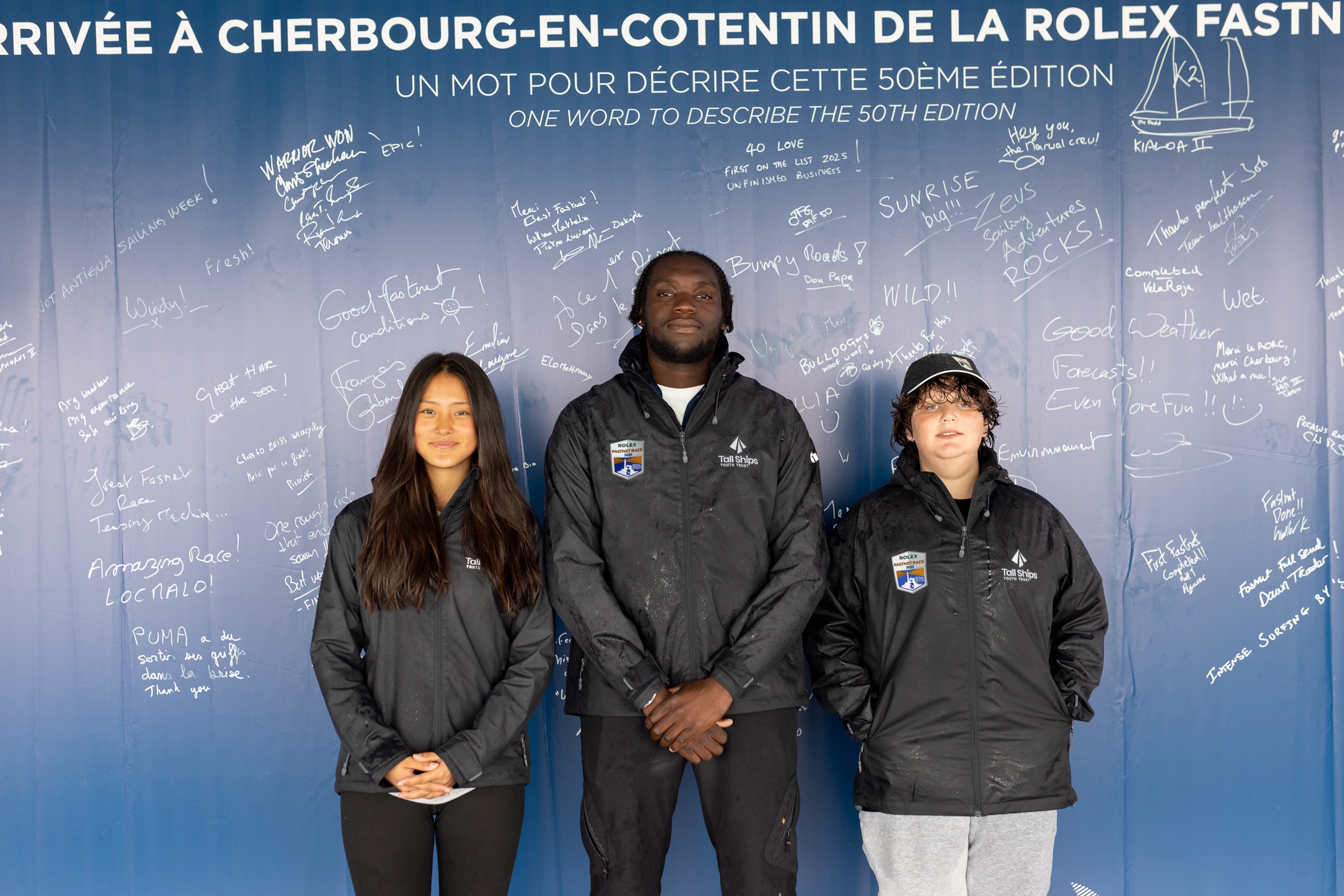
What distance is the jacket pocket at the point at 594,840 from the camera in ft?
7.20

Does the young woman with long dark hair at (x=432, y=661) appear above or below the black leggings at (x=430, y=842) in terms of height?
above

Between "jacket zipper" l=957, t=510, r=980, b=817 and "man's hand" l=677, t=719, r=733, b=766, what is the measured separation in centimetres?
60

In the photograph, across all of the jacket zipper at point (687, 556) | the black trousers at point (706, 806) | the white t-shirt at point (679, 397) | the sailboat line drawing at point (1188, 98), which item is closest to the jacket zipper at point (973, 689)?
the black trousers at point (706, 806)

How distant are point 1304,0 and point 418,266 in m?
2.95

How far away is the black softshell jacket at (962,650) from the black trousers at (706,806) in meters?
0.21

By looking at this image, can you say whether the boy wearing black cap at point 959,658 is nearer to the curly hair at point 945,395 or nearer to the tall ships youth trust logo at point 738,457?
the curly hair at point 945,395

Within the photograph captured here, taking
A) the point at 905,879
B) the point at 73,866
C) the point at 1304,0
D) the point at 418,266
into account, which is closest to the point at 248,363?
the point at 418,266

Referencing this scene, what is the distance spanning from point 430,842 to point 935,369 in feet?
5.66

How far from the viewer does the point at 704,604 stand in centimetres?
223

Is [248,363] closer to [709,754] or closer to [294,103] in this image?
[294,103]

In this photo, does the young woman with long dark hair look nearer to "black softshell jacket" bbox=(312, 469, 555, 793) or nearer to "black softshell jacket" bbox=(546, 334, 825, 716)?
"black softshell jacket" bbox=(312, 469, 555, 793)

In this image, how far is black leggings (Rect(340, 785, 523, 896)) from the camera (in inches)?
80.9

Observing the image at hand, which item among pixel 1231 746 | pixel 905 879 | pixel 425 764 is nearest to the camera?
pixel 425 764

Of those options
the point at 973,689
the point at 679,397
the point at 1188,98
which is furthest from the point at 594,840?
the point at 1188,98
